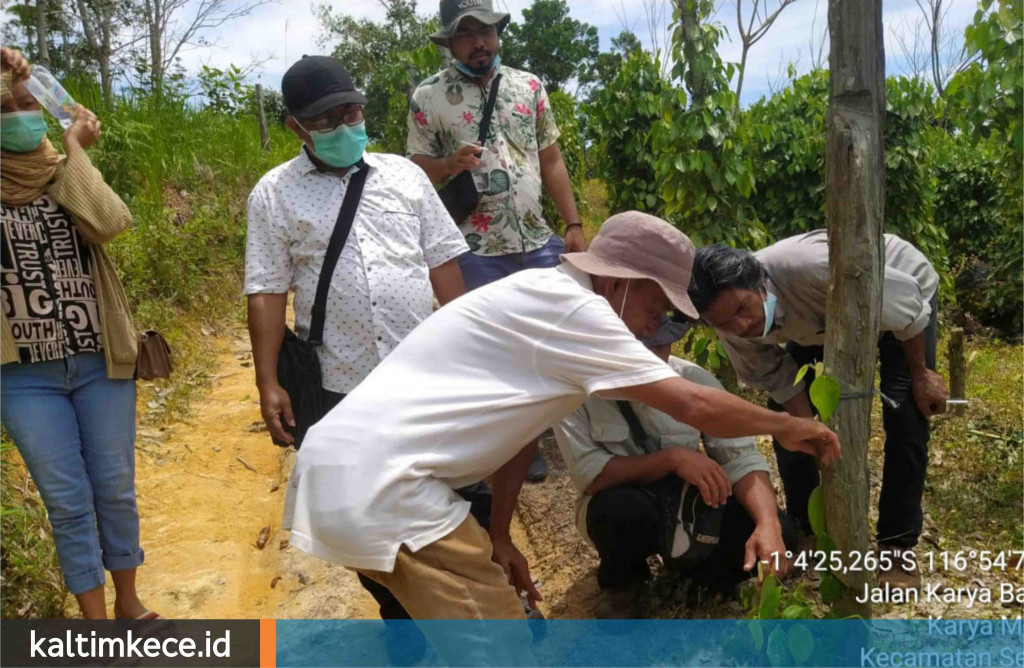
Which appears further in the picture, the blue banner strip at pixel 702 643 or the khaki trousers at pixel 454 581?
the blue banner strip at pixel 702 643

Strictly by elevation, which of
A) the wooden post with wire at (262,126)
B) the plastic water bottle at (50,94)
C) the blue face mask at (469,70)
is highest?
the wooden post with wire at (262,126)

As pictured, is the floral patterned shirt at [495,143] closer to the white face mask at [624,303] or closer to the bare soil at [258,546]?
the bare soil at [258,546]

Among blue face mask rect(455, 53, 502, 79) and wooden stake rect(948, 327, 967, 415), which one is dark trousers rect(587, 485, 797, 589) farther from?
wooden stake rect(948, 327, 967, 415)

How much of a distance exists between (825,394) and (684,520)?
0.78 meters

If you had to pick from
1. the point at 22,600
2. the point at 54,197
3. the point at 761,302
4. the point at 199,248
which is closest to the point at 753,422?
the point at 761,302

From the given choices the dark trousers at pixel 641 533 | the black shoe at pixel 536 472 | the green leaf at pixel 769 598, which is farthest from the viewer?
the black shoe at pixel 536 472

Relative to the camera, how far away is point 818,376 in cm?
212

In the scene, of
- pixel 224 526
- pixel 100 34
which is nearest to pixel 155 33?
pixel 100 34

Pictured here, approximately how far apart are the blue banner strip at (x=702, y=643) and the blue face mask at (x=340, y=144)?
127 cm

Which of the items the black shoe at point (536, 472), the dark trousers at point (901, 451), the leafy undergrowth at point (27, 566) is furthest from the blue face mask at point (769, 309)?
the leafy undergrowth at point (27, 566)

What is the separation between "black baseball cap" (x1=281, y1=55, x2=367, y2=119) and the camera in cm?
252

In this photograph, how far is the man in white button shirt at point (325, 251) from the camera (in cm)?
255

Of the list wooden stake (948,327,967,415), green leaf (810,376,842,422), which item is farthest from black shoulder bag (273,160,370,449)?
wooden stake (948,327,967,415)

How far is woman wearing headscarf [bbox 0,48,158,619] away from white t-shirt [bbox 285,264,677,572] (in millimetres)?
1071
